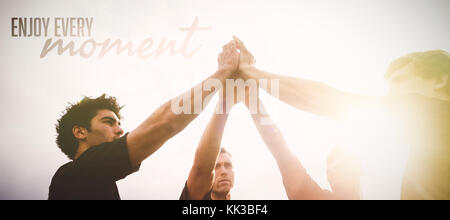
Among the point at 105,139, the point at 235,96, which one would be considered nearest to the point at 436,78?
the point at 235,96

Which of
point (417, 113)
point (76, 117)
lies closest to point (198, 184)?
Answer: point (76, 117)

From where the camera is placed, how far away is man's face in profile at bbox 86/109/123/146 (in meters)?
2.61

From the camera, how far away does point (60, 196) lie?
2.08 m

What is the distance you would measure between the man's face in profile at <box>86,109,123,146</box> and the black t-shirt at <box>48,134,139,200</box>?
54 cm

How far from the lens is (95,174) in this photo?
190cm

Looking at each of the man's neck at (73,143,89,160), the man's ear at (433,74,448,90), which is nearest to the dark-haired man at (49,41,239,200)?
the man's neck at (73,143,89,160)

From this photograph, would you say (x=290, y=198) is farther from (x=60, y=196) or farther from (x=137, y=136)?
(x=60, y=196)

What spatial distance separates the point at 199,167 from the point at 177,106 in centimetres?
87

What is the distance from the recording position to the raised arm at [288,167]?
92.0 inches

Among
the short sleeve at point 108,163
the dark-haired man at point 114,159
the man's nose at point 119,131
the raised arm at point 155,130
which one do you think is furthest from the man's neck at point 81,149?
the raised arm at point 155,130

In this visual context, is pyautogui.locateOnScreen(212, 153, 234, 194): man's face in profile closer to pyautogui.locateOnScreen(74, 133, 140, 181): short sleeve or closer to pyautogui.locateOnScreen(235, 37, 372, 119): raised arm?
pyautogui.locateOnScreen(235, 37, 372, 119): raised arm

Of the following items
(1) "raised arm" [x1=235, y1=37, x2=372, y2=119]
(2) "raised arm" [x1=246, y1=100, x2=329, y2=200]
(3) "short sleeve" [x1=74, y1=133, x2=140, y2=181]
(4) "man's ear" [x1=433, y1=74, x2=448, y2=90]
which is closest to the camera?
(3) "short sleeve" [x1=74, y1=133, x2=140, y2=181]

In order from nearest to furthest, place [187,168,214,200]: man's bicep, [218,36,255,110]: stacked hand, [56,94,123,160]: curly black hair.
Answer: [187,168,214,200]: man's bicep
[218,36,255,110]: stacked hand
[56,94,123,160]: curly black hair

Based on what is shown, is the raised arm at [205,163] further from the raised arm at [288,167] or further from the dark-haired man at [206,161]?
the raised arm at [288,167]
